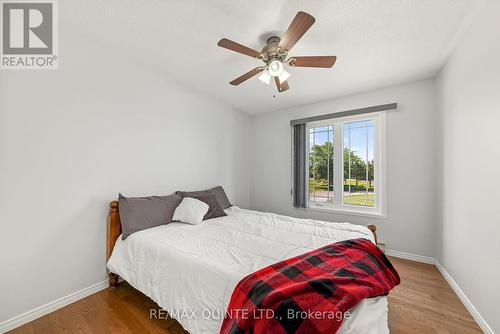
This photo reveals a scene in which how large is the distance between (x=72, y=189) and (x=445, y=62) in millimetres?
4070

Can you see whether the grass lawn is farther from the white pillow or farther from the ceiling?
the white pillow

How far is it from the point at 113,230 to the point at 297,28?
97.5 inches

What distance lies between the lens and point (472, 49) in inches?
70.3

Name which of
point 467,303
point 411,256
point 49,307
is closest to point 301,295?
point 467,303

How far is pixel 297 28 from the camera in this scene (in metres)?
1.51

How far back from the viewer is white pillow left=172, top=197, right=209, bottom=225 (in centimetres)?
247

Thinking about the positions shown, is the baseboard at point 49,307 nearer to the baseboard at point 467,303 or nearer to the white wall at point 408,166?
the white wall at point 408,166

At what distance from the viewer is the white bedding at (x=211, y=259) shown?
1.26 meters

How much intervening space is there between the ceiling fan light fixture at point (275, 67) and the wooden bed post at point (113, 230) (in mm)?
2023

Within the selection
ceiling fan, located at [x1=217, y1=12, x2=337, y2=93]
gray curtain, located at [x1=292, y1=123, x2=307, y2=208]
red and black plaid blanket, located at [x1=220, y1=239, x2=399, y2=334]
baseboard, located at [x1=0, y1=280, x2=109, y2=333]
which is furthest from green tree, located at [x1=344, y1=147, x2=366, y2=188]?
baseboard, located at [x1=0, y1=280, x2=109, y2=333]

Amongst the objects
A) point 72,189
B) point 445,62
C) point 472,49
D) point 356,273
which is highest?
point 445,62

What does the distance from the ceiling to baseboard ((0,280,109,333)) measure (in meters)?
2.47

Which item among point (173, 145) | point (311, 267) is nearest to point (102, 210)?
point (173, 145)

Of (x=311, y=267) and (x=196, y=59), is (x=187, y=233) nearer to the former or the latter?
(x=311, y=267)
